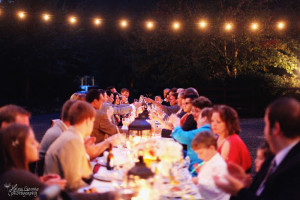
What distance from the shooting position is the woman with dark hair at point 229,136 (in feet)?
9.86

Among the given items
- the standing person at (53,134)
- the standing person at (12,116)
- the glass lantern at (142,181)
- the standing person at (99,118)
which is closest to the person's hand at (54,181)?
the glass lantern at (142,181)

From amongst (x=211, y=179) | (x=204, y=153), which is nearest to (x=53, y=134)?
(x=204, y=153)

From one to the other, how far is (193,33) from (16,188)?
1589 centimetres

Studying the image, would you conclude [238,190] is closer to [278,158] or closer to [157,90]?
[278,158]

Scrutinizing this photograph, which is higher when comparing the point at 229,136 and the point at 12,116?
the point at 12,116

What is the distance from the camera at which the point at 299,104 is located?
187 centimetres

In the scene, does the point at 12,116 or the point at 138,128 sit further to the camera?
the point at 138,128

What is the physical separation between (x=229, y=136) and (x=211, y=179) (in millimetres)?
791

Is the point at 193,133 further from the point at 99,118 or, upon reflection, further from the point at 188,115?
the point at 99,118

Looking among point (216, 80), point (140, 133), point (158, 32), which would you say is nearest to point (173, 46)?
point (158, 32)

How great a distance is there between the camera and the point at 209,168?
8.14 ft

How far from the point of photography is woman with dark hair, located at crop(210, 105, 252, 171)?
9.86ft

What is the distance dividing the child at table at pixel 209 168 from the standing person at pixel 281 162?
20.1 inches

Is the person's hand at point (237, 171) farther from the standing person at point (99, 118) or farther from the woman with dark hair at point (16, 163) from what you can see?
the standing person at point (99, 118)
